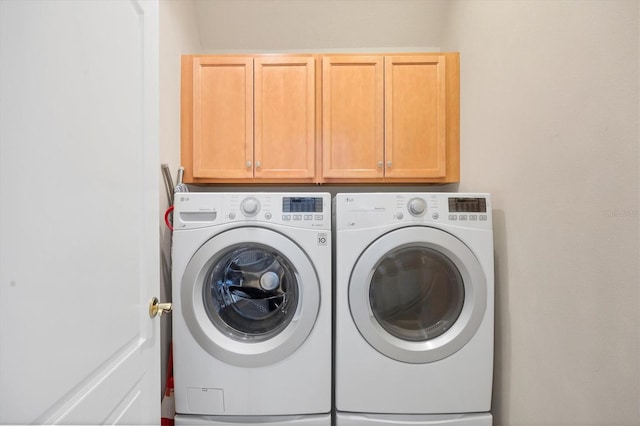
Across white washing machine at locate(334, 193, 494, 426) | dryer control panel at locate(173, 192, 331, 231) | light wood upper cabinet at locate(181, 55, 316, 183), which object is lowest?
white washing machine at locate(334, 193, 494, 426)

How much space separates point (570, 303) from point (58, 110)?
1415 mm

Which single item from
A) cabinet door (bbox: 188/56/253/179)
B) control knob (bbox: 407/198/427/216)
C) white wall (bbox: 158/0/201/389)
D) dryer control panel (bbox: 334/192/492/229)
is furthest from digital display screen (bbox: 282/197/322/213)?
white wall (bbox: 158/0/201/389)

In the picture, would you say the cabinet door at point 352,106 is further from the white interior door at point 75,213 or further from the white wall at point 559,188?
the white interior door at point 75,213

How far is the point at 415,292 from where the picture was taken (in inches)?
53.6

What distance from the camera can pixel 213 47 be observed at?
2.03 m

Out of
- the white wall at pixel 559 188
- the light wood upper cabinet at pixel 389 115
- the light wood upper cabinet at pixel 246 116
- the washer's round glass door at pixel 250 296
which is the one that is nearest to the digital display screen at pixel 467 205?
the white wall at pixel 559 188

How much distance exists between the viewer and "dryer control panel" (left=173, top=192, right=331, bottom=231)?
4.31 ft

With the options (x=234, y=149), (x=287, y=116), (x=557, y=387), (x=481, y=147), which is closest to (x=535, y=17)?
(x=481, y=147)

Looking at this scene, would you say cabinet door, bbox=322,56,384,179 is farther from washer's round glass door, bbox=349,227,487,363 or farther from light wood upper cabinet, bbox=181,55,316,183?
washer's round glass door, bbox=349,227,487,363

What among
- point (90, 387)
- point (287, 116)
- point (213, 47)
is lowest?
point (90, 387)

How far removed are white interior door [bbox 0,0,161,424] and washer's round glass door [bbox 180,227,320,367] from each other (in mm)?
401

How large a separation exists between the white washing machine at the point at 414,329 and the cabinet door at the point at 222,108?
787mm

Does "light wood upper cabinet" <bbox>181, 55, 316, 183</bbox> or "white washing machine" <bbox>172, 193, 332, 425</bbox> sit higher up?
"light wood upper cabinet" <bbox>181, 55, 316, 183</bbox>

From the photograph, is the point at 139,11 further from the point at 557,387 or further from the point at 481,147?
the point at 557,387
